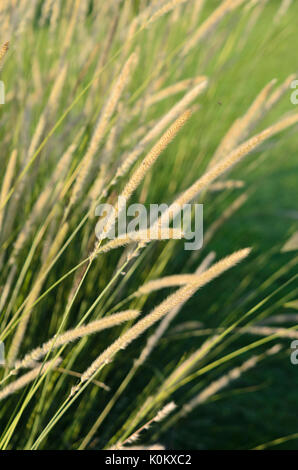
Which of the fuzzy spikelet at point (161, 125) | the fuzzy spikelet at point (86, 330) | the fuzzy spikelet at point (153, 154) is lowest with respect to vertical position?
the fuzzy spikelet at point (86, 330)

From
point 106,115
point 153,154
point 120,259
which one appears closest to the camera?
point 153,154

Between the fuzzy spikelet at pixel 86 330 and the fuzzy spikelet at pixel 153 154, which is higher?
the fuzzy spikelet at pixel 153 154

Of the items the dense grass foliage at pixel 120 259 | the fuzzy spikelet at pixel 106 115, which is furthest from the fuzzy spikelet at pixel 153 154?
the fuzzy spikelet at pixel 106 115

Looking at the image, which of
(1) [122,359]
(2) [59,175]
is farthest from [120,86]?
(1) [122,359]

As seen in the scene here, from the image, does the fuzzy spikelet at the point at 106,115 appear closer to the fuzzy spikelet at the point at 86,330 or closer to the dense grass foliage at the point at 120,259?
the dense grass foliage at the point at 120,259

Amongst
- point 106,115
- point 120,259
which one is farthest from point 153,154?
point 120,259

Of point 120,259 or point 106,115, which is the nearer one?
point 106,115

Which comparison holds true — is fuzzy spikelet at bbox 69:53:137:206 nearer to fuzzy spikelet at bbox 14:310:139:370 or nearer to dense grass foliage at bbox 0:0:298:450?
dense grass foliage at bbox 0:0:298:450

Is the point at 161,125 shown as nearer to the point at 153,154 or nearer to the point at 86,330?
the point at 153,154

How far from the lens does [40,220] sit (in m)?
0.98

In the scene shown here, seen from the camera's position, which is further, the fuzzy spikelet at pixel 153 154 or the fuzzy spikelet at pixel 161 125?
the fuzzy spikelet at pixel 161 125

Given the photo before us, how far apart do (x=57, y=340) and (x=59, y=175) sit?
0.30 meters
